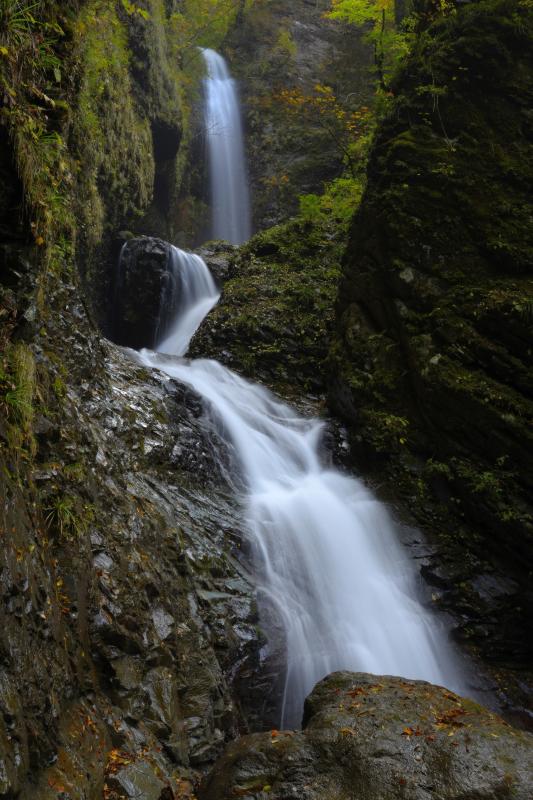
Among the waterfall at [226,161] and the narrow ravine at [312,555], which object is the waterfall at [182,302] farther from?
the waterfall at [226,161]

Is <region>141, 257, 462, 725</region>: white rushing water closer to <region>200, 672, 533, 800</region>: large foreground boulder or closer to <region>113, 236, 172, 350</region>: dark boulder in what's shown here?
<region>200, 672, 533, 800</region>: large foreground boulder

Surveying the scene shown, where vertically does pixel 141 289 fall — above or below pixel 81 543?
above

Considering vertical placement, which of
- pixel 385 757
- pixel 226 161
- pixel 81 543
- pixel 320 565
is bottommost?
pixel 320 565

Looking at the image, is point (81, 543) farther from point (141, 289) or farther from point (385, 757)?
point (141, 289)

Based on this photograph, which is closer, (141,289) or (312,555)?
(312,555)

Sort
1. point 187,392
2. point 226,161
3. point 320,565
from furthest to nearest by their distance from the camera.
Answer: point 226,161
point 187,392
point 320,565

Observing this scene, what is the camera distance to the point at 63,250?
6.05 meters

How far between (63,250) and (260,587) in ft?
14.0

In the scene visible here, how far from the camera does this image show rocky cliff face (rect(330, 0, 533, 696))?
765 cm

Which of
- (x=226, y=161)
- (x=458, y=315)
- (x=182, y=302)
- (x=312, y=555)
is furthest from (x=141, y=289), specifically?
(x=226, y=161)

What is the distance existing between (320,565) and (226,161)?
808 inches

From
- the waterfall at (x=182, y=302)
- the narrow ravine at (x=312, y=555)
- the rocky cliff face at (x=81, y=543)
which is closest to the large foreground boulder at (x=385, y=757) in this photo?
the rocky cliff face at (x=81, y=543)

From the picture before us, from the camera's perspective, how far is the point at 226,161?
77.3 ft

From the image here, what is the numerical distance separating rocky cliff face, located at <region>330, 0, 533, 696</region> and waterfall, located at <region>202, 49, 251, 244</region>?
13.4 metres
